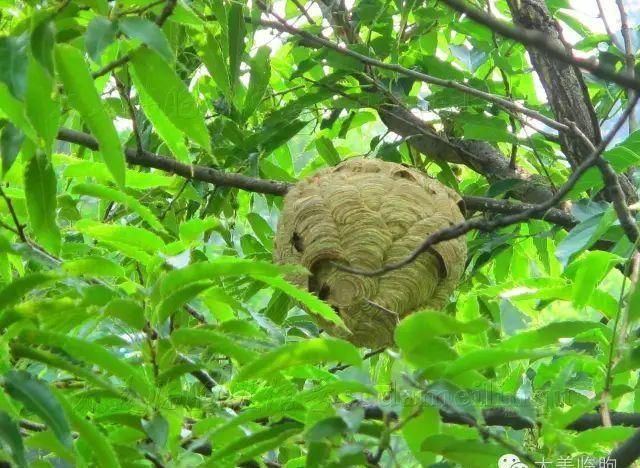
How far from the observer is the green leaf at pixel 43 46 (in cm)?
83

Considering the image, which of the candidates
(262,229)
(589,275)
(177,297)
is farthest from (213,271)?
(262,229)

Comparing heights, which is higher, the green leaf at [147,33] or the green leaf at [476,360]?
the green leaf at [147,33]

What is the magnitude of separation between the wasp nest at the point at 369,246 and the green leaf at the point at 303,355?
30.6 inches

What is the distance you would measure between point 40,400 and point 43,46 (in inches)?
11.4

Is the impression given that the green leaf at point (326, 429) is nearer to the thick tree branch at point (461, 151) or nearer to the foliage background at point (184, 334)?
the foliage background at point (184, 334)

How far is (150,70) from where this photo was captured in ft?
3.15

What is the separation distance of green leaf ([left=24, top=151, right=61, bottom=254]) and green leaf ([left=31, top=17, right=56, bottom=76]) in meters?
0.16

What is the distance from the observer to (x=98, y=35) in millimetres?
925

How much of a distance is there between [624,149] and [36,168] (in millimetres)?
825

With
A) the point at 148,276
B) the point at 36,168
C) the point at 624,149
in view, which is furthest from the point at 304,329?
the point at 36,168

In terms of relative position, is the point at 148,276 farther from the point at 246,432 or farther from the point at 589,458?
the point at 589,458

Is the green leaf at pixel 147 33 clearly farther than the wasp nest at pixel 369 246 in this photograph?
No

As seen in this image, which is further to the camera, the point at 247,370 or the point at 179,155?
the point at 179,155

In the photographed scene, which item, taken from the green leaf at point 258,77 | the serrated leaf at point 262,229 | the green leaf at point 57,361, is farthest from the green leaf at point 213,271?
the serrated leaf at point 262,229
